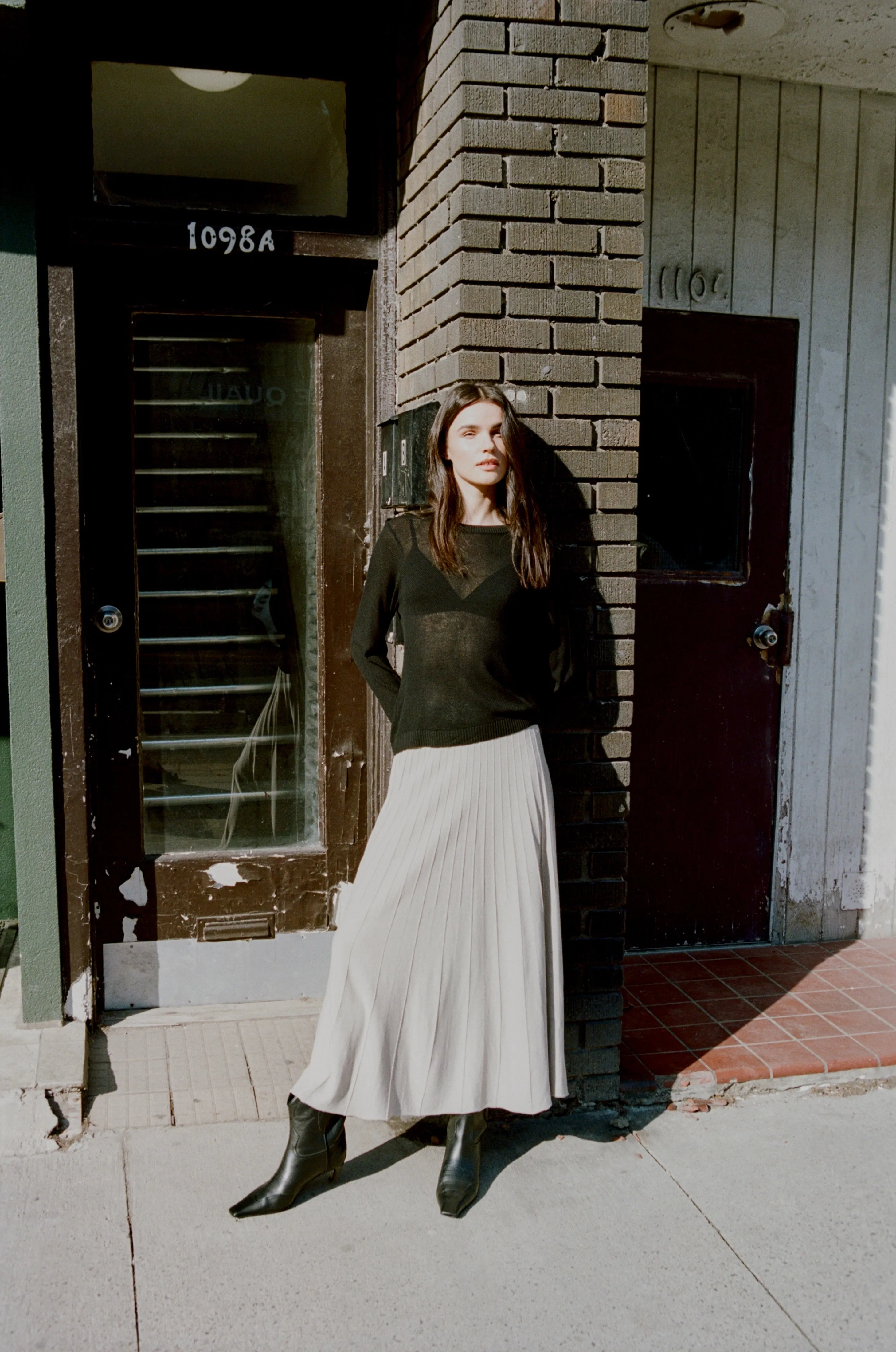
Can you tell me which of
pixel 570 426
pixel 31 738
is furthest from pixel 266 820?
pixel 570 426

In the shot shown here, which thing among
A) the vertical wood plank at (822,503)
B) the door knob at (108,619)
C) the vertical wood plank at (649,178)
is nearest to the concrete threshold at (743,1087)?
the vertical wood plank at (822,503)

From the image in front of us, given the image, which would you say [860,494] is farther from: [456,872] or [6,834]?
[6,834]

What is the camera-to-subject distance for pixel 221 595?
4012 millimetres

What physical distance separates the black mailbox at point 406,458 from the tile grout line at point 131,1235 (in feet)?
6.39

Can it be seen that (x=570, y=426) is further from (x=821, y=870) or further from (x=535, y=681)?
(x=821, y=870)

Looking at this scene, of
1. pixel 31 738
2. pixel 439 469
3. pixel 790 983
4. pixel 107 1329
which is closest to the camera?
pixel 107 1329

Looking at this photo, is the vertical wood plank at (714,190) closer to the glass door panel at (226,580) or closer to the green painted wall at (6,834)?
the glass door panel at (226,580)

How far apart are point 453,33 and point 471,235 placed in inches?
22.0

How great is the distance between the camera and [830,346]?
15.5 feet

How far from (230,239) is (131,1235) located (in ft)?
9.31

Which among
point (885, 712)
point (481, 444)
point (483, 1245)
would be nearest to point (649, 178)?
point (481, 444)

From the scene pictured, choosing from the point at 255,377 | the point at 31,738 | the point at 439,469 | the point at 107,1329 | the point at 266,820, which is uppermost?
the point at 255,377

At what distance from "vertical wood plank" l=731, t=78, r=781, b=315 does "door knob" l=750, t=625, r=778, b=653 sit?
47.7 inches

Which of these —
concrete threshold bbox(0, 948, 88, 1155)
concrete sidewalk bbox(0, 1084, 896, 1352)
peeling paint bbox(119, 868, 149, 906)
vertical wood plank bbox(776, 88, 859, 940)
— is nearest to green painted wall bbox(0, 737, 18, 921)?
peeling paint bbox(119, 868, 149, 906)
